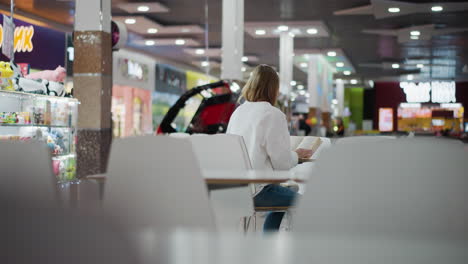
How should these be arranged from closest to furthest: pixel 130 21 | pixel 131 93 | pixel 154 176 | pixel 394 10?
pixel 154 176
pixel 394 10
pixel 130 21
pixel 131 93

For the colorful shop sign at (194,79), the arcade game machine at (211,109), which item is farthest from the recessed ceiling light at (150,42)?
the arcade game machine at (211,109)

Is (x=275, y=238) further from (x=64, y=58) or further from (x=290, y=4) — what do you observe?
(x=290, y=4)

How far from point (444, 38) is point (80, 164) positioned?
43.1ft

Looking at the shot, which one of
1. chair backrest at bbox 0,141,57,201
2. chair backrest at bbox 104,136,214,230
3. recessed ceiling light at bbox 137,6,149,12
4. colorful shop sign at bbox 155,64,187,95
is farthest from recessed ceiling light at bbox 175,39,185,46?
chair backrest at bbox 0,141,57,201

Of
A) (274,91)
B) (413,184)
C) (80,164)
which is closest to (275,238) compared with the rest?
(413,184)

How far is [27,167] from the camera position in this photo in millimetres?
1756

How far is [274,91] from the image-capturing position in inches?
157

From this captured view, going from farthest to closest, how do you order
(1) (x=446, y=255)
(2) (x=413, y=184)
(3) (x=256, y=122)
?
1. (3) (x=256, y=122)
2. (2) (x=413, y=184)
3. (1) (x=446, y=255)

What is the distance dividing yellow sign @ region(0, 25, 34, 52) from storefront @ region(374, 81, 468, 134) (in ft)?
72.1

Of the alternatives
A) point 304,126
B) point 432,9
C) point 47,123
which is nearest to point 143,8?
point 432,9

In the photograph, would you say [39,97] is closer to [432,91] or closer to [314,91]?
[314,91]

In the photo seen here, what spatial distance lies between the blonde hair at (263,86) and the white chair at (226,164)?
0.58 meters

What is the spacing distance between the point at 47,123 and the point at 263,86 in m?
2.42

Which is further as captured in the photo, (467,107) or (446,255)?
(467,107)
